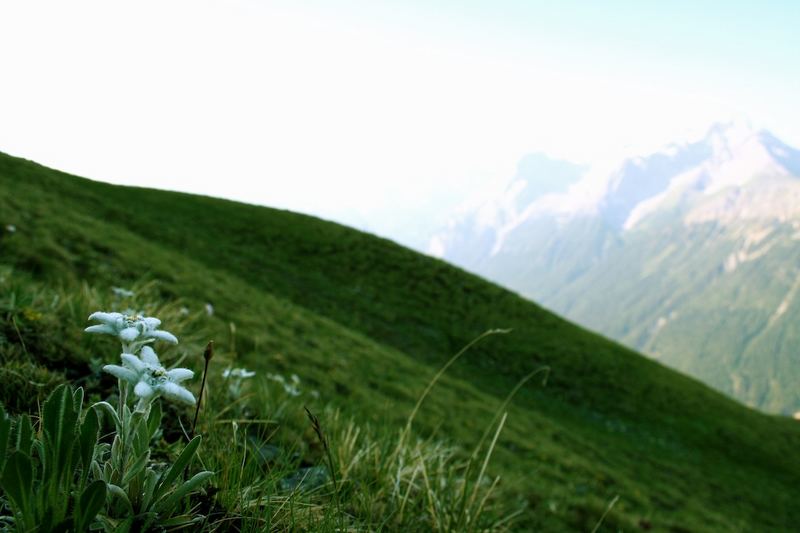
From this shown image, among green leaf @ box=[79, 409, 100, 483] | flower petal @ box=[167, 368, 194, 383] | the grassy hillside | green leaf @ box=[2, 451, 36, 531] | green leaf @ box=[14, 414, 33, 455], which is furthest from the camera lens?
the grassy hillside

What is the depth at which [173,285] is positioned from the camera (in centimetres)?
1548

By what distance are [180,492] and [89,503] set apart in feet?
0.96

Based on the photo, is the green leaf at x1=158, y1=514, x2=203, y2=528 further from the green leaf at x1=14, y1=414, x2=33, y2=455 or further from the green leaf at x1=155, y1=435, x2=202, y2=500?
the green leaf at x1=14, y1=414, x2=33, y2=455

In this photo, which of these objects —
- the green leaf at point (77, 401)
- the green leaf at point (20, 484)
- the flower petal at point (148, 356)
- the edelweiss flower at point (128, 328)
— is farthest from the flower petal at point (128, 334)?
the green leaf at point (20, 484)

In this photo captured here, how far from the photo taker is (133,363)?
1717 millimetres

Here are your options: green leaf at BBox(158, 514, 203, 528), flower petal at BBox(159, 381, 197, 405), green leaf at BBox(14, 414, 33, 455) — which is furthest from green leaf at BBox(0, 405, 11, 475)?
green leaf at BBox(158, 514, 203, 528)

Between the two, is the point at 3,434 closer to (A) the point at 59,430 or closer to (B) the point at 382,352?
(A) the point at 59,430

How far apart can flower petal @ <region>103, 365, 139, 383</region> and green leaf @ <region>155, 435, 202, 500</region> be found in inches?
11.3

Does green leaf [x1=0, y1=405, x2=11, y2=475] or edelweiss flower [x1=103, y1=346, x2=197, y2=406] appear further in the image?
edelweiss flower [x1=103, y1=346, x2=197, y2=406]

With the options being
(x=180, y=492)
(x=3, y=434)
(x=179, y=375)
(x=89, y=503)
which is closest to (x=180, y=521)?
(x=180, y=492)

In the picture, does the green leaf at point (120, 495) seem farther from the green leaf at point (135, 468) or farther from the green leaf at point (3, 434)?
the green leaf at point (3, 434)

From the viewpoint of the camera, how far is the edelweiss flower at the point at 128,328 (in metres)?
1.77

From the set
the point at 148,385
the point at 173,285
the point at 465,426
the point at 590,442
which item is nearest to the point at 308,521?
the point at 148,385

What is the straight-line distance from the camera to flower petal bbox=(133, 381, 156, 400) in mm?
1647
